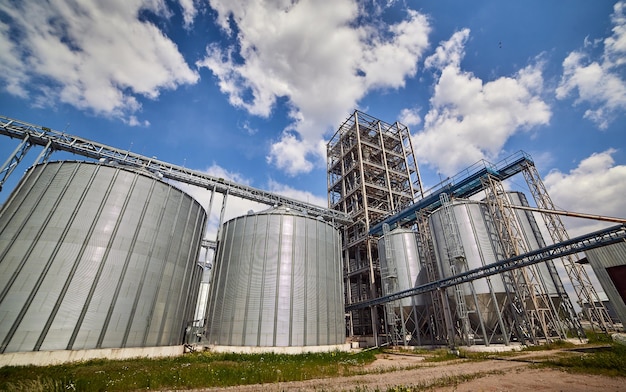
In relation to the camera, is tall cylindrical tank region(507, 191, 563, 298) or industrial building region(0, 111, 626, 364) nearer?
industrial building region(0, 111, 626, 364)

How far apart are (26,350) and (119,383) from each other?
10185mm

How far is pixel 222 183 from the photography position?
34156 millimetres

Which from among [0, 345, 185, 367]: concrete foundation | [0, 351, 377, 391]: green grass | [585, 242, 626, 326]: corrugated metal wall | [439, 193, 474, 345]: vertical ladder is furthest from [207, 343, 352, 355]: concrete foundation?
[585, 242, 626, 326]: corrugated metal wall

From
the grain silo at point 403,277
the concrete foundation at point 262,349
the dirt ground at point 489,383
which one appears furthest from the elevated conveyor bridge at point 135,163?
the dirt ground at point 489,383

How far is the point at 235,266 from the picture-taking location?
26.7 meters

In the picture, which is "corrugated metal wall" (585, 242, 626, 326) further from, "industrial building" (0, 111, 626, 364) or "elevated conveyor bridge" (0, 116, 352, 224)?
"elevated conveyor bridge" (0, 116, 352, 224)

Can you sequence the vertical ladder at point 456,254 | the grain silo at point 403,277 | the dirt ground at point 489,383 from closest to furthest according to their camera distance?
the dirt ground at point 489,383
the vertical ladder at point 456,254
the grain silo at point 403,277

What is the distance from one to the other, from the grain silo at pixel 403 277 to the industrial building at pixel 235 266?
0.45 feet

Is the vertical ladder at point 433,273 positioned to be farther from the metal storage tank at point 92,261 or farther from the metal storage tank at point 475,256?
the metal storage tank at point 92,261

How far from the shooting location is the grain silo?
29.6 m

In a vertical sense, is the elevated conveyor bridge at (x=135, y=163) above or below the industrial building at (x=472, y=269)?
above

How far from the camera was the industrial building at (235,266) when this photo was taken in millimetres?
17688

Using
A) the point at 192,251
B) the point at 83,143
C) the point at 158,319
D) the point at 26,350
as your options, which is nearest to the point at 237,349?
the point at 158,319

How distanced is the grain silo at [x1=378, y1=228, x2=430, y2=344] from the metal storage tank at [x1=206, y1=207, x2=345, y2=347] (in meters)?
6.51
